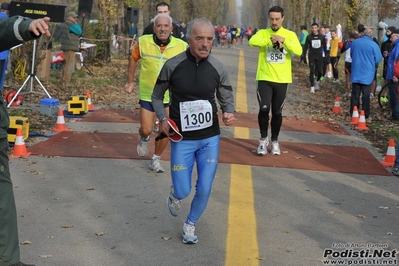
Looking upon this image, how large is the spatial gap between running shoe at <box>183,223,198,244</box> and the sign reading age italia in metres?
8.61

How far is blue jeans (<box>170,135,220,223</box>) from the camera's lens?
6332 mm

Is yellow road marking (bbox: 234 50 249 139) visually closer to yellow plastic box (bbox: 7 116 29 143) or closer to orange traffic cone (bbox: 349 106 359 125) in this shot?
orange traffic cone (bbox: 349 106 359 125)

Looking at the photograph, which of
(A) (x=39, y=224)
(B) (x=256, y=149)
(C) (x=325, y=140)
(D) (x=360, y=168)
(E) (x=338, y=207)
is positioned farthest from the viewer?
(C) (x=325, y=140)

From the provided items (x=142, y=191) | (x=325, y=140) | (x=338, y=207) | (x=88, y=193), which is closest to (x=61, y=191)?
(x=88, y=193)

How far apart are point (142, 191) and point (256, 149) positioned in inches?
137

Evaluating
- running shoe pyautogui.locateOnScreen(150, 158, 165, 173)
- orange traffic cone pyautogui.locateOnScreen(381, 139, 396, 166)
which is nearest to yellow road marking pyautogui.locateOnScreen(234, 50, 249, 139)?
orange traffic cone pyautogui.locateOnScreen(381, 139, 396, 166)

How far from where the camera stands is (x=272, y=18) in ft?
34.2

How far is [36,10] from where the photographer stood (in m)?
14.0

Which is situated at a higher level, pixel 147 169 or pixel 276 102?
pixel 276 102

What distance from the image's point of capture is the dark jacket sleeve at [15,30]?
15.0 feet

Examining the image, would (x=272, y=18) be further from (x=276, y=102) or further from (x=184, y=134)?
(x=184, y=134)

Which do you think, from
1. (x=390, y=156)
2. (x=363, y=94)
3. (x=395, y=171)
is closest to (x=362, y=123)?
(x=363, y=94)

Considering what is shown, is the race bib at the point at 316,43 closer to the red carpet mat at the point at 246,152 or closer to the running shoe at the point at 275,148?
the red carpet mat at the point at 246,152

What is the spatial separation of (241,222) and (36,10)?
8.41 metres
